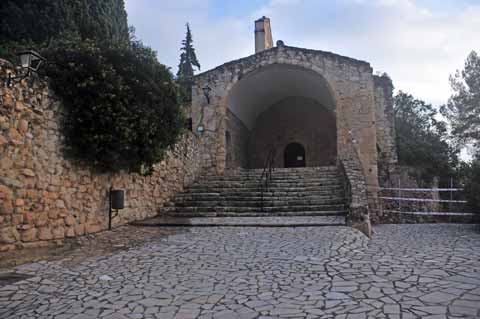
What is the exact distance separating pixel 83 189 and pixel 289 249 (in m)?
3.60

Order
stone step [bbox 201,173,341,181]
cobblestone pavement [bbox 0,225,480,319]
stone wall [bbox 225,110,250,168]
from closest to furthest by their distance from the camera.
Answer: cobblestone pavement [bbox 0,225,480,319], stone step [bbox 201,173,341,181], stone wall [bbox 225,110,250,168]

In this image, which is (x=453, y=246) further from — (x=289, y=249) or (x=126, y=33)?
(x=126, y=33)

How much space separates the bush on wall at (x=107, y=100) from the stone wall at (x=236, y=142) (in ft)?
25.7

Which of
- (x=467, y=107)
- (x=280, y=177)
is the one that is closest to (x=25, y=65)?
(x=280, y=177)

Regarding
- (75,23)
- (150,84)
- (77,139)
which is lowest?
(77,139)

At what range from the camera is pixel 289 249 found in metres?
4.98

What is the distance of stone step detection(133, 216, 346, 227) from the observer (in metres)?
6.82

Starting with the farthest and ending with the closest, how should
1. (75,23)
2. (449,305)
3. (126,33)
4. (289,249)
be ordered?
1. (126,33)
2. (75,23)
3. (289,249)
4. (449,305)

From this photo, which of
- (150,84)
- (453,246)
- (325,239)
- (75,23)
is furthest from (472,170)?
(75,23)

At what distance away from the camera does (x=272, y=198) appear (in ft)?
29.5

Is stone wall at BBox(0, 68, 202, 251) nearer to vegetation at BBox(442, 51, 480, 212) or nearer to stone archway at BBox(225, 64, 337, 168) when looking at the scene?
stone archway at BBox(225, 64, 337, 168)

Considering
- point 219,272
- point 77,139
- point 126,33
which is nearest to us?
point 219,272

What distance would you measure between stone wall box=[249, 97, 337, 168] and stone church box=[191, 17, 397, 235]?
5cm

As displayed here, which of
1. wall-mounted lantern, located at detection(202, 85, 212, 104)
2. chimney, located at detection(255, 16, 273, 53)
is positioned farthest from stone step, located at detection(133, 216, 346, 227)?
chimney, located at detection(255, 16, 273, 53)
